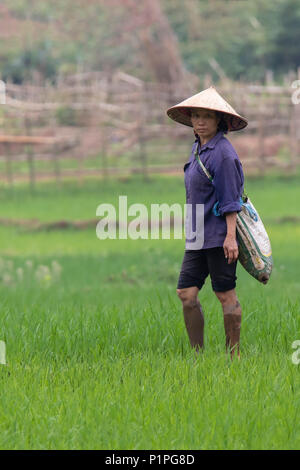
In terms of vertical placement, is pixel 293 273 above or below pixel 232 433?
above

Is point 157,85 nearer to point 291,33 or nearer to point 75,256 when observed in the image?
point 291,33

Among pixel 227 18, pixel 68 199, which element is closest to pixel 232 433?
Answer: pixel 68 199

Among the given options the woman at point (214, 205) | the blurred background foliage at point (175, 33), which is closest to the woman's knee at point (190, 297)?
the woman at point (214, 205)

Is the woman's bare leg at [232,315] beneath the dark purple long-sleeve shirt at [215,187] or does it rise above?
beneath

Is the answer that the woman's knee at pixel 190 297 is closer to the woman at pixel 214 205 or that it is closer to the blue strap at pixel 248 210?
the woman at pixel 214 205

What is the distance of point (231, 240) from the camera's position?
4.72 m

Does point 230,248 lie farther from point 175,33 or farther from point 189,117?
point 175,33

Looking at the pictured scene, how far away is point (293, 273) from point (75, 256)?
11.3 feet

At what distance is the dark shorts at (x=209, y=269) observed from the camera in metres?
4.87

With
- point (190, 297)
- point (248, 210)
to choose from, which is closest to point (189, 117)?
point (248, 210)

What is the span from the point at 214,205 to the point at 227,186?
0.49 ft

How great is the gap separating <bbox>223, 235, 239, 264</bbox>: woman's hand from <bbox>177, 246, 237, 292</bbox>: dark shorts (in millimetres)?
133

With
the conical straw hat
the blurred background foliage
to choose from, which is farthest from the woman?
the blurred background foliage
